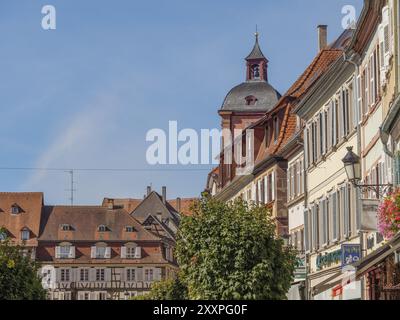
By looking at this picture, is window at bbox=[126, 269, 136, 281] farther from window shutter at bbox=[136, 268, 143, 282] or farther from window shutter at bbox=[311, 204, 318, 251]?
window shutter at bbox=[311, 204, 318, 251]

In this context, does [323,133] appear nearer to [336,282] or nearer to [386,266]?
[336,282]

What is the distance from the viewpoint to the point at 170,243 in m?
148

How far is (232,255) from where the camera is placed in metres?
34.9

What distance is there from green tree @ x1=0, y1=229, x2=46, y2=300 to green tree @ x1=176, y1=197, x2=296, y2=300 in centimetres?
585

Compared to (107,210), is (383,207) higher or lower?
lower

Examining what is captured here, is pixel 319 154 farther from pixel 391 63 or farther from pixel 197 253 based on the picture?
pixel 391 63

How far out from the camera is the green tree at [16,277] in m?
39.1

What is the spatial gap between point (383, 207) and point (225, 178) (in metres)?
55.5

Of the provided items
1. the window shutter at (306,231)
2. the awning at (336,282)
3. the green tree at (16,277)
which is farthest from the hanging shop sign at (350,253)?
the window shutter at (306,231)

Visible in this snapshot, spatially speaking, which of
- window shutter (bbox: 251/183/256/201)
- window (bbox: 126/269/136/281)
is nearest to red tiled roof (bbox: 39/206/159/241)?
window (bbox: 126/269/136/281)

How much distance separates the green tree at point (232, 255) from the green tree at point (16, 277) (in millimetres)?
5853

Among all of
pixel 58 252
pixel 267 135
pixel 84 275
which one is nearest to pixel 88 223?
pixel 58 252
